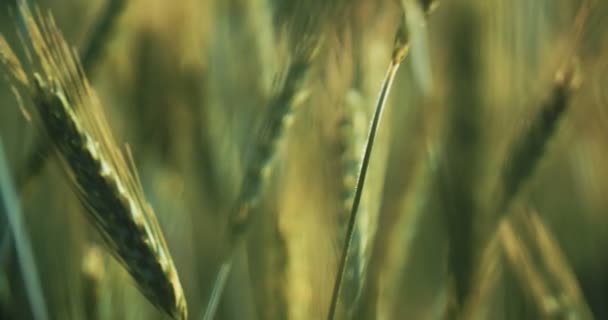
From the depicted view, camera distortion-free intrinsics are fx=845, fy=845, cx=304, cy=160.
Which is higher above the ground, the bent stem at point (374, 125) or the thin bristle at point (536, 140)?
the bent stem at point (374, 125)

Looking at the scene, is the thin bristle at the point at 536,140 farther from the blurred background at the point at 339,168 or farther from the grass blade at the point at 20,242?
the grass blade at the point at 20,242

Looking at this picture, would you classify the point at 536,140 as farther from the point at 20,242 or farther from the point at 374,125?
the point at 20,242

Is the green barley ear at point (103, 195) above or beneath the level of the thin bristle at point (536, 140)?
above

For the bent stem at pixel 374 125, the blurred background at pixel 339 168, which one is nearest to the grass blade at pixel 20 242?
the blurred background at pixel 339 168

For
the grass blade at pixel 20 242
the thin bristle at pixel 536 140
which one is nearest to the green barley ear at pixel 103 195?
the grass blade at pixel 20 242

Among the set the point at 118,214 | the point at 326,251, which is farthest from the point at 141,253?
the point at 326,251

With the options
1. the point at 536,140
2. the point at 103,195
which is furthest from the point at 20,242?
the point at 536,140

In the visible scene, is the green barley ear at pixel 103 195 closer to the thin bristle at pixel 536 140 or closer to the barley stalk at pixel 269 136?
the barley stalk at pixel 269 136

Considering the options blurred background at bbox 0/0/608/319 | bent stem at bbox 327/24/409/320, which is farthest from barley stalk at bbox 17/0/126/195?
bent stem at bbox 327/24/409/320
